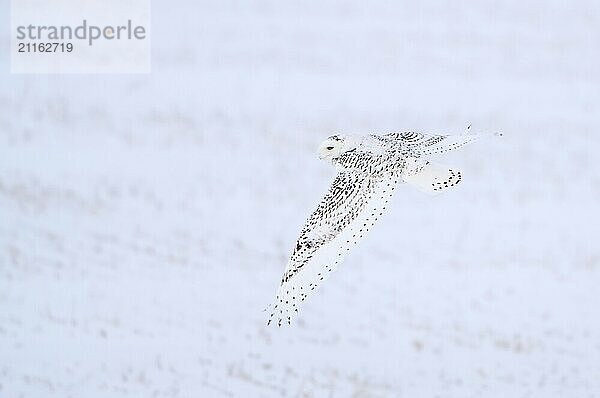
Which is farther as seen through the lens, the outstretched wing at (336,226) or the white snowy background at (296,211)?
the white snowy background at (296,211)

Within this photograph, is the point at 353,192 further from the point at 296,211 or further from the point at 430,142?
the point at 296,211

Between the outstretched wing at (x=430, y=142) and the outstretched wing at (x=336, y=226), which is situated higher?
the outstretched wing at (x=430, y=142)

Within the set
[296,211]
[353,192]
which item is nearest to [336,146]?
[353,192]

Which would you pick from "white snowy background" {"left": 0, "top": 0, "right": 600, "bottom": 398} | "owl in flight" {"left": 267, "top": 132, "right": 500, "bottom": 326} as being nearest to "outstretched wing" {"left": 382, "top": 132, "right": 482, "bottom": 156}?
"owl in flight" {"left": 267, "top": 132, "right": 500, "bottom": 326}

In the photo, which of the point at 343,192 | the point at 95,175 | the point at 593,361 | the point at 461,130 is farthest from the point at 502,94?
the point at 343,192

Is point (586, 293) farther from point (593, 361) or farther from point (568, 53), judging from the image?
point (568, 53)

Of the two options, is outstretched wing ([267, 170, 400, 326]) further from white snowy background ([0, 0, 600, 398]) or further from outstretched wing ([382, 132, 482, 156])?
white snowy background ([0, 0, 600, 398])

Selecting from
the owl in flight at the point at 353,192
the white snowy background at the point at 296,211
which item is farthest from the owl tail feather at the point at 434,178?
the white snowy background at the point at 296,211

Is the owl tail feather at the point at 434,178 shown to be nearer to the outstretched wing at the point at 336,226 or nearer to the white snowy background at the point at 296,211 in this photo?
the outstretched wing at the point at 336,226
